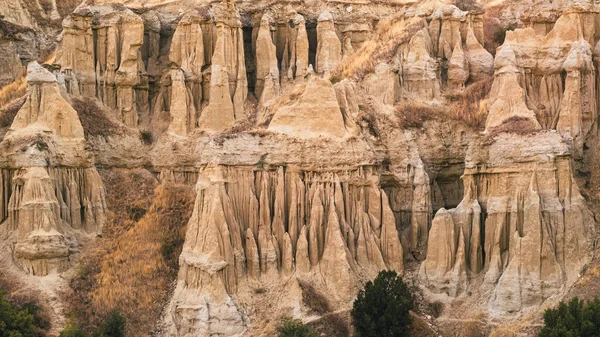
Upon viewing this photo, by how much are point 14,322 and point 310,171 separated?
1518 centimetres

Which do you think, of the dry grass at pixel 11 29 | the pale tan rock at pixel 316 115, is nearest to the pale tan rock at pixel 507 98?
the pale tan rock at pixel 316 115

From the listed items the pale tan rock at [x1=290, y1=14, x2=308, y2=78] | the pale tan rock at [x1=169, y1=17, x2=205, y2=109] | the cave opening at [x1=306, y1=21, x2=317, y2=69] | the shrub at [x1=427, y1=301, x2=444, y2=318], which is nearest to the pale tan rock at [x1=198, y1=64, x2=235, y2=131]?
the pale tan rock at [x1=169, y1=17, x2=205, y2=109]

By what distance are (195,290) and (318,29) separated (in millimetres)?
19918

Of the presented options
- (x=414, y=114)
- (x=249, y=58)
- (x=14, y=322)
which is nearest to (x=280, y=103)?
(x=414, y=114)

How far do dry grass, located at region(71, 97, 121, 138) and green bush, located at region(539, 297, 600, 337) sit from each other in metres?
27.1

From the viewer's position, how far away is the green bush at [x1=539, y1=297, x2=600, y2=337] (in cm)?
4638

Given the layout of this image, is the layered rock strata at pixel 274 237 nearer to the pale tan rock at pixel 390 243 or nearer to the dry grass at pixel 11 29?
the pale tan rock at pixel 390 243

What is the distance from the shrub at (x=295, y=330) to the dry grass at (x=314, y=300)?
4.56 feet

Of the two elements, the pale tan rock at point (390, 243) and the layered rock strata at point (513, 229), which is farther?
the pale tan rock at point (390, 243)

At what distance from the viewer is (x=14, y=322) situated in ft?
169

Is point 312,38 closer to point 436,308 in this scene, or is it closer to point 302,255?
point 302,255

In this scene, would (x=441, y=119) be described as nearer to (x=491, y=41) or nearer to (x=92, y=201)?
(x=491, y=41)

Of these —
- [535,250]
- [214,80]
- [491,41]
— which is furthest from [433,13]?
[535,250]

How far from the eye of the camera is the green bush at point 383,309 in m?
50.9
